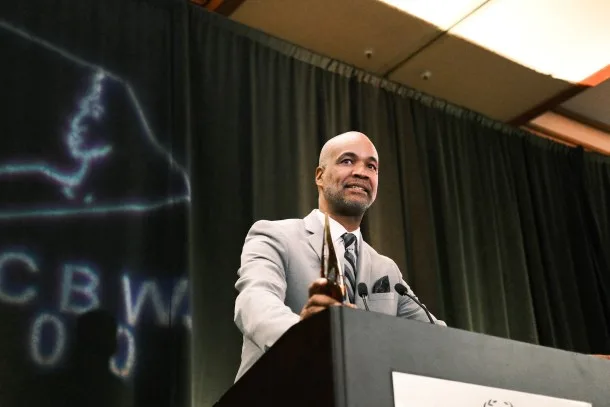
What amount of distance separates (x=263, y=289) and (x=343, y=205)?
52cm

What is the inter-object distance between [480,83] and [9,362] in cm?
284

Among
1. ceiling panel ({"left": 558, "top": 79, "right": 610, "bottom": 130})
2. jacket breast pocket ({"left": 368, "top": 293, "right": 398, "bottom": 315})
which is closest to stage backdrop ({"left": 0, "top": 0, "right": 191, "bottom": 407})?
jacket breast pocket ({"left": 368, "top": 293, "right": 398, "bottom": 315})

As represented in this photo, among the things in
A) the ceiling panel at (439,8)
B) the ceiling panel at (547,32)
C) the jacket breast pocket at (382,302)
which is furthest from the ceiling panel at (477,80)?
the jacket breast pocket at (382,302)

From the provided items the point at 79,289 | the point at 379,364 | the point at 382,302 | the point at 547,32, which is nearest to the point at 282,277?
the point at 382,302

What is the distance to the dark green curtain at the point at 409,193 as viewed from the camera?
3055 millimetres

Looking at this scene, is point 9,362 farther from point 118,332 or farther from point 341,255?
point 341,255

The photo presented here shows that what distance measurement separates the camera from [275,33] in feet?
11.7

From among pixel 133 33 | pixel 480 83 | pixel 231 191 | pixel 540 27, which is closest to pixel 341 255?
pixel 231 191

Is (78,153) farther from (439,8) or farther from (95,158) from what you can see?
(439,8)

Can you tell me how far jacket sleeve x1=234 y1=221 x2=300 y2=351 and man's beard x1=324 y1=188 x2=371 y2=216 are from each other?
0.22 m

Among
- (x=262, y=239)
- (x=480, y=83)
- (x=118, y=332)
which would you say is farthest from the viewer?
(x=480, y=83)

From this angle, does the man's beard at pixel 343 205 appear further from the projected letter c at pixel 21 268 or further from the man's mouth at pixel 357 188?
the projected letter c at pixel 21 268

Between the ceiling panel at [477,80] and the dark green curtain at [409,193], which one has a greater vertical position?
the ceiling panel at [477,80]

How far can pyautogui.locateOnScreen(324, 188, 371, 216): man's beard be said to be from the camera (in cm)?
190
